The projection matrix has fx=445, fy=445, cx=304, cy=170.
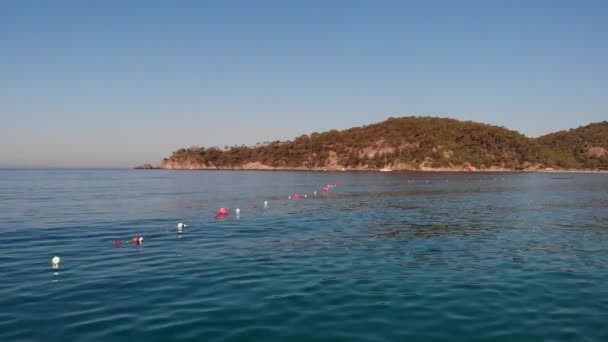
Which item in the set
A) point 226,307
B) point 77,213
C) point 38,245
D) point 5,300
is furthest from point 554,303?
point 77,213

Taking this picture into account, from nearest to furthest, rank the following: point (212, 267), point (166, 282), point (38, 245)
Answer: point (166, 282), point (212, 267), point (38, 245)

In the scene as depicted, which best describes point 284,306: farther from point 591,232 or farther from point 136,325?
point 591,232

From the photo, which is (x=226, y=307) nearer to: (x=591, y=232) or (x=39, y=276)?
(x=39, y=276)

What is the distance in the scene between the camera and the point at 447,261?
70.9ft

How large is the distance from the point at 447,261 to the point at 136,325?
1469 cm

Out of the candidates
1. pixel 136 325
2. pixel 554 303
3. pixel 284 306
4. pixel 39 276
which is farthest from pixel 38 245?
pixel 554 303

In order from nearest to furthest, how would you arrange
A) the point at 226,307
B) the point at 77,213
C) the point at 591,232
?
the point at 226,307 → the point at 591,232 → the point at 77,213

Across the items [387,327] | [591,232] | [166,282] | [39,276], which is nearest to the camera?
[387,327]

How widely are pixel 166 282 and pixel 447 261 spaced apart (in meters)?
13.1

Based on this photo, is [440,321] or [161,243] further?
[161,243]

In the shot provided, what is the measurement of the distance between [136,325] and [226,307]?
2869 millimetres

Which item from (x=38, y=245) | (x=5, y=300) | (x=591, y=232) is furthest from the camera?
(x=591, y=232)

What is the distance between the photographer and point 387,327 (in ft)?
41.9

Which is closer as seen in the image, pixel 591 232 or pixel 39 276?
pixel 39 276
